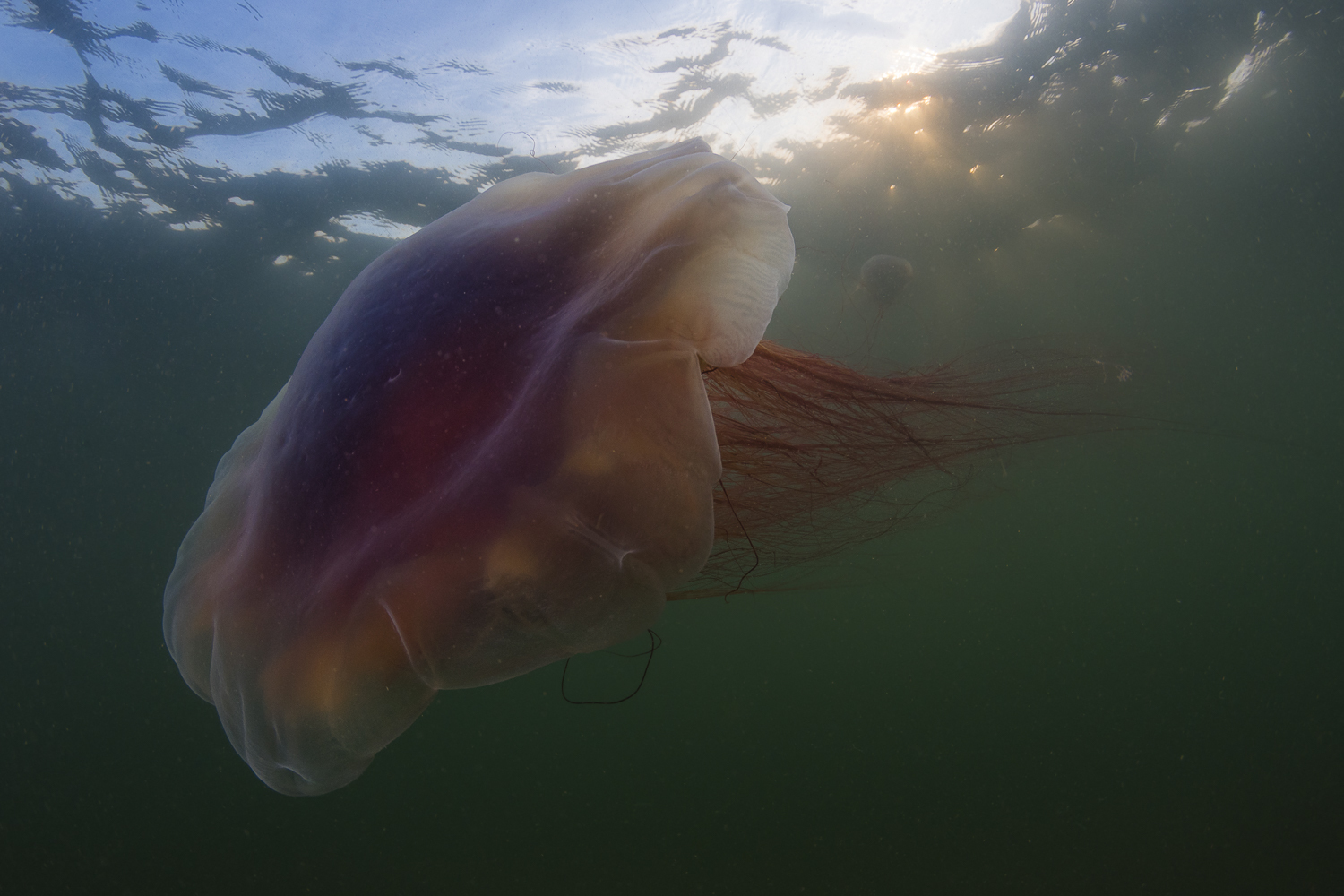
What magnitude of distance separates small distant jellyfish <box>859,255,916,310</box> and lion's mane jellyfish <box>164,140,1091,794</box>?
9532 mm

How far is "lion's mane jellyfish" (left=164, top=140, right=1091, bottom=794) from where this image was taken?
3.77 ft

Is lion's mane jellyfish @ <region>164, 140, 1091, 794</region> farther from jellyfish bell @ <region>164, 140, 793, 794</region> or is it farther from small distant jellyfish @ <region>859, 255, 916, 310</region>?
small distant jellyfish @ <region>859, 255, 916, 310</region>

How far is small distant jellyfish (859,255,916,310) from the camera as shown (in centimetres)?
1028

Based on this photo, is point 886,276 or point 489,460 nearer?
point 489,460

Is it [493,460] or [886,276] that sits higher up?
[493,460]

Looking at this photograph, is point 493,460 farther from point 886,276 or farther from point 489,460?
point 886,276

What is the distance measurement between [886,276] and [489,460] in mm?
10569

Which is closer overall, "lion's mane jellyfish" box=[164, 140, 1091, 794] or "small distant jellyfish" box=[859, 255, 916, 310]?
"lion's mane jellyfish" box=[164, 140, 1091, 794]

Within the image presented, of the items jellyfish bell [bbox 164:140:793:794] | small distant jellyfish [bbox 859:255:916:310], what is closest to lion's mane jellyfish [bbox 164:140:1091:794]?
jellyfish bell [bbox 164:140:793:794]

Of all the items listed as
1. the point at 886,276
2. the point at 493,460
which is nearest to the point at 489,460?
the point at 493,460

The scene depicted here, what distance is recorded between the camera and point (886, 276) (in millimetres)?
10453

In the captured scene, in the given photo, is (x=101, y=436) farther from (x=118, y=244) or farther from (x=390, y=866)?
(x=390, y=866)

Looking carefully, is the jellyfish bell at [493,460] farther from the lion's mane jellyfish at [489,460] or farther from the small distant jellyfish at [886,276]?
the small distant jellyfish at [886,276]

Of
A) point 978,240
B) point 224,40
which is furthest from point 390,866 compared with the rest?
point 978,240
